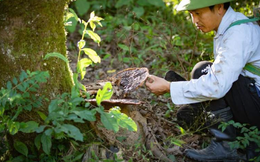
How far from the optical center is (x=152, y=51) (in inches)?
184

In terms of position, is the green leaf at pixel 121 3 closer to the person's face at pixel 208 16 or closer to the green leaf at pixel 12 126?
the person's face at pixel 208 16

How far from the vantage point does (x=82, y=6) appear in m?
5.39

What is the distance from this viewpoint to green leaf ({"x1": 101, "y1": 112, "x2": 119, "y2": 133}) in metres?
2.25

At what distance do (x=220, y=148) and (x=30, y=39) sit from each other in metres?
1.64

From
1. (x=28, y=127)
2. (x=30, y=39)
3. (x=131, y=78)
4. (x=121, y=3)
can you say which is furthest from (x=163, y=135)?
(x=121, y=3)

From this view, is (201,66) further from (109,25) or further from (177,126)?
(109,25)

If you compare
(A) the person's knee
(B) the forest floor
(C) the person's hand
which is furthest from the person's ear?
(B) the forest floor

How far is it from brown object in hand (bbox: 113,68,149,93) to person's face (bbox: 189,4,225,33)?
55 cm

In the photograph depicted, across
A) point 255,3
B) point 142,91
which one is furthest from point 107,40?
point 255,3

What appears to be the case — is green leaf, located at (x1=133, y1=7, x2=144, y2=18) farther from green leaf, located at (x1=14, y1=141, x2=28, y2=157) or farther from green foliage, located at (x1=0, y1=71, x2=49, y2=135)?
green leaf, located at (x1=14, y1=141, x2=28, y2=157)

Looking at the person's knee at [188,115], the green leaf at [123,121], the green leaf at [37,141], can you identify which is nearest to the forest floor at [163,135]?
the person's knee at [188,115]

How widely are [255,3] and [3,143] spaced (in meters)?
3.80

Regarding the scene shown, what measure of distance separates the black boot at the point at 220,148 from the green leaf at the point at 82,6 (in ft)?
10.2

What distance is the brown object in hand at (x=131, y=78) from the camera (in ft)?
8.94
